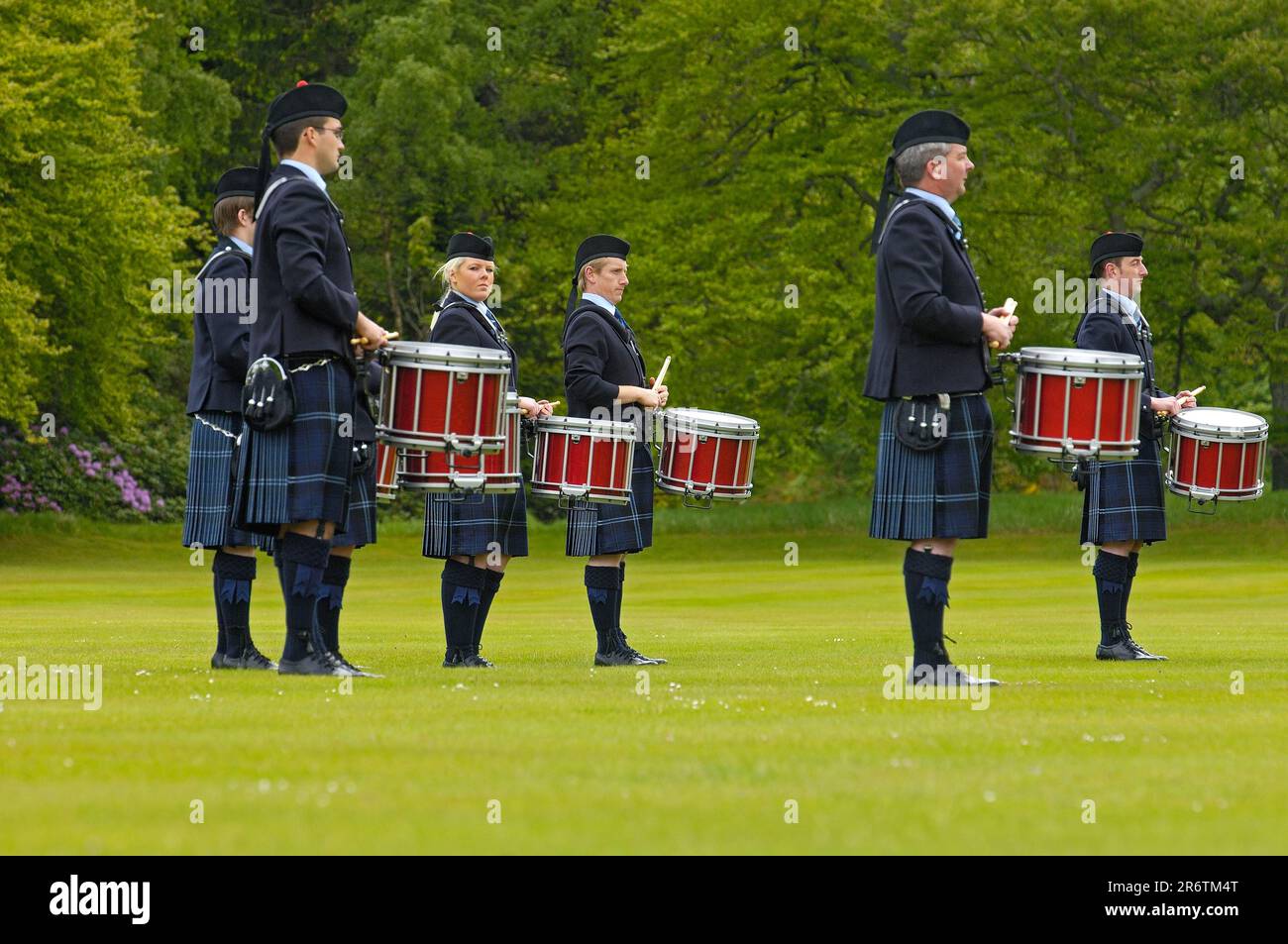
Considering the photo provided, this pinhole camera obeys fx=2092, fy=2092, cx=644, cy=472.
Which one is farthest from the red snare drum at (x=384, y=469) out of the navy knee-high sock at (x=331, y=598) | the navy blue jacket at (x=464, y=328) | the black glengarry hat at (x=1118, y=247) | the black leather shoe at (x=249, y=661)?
the black glengarry hat at (x=1118, y=247)

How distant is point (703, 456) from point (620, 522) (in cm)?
53

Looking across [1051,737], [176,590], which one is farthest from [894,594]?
[1051,737]

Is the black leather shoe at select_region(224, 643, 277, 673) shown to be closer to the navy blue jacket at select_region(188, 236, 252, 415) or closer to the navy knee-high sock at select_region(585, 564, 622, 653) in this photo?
the navy blue jacket at select_region(188, 236, 252, 415)

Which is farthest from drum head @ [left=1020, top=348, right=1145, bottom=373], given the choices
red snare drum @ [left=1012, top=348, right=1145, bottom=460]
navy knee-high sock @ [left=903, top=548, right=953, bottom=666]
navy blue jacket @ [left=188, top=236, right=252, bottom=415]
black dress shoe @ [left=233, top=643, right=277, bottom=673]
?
black dress shoe @ [left=233, top=643, right=277, bottom=673]

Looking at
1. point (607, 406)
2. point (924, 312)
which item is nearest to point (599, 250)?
point (607, 406)

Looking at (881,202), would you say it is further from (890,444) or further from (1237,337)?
(1237,337)

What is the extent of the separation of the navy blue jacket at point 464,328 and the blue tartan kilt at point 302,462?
1512 mm

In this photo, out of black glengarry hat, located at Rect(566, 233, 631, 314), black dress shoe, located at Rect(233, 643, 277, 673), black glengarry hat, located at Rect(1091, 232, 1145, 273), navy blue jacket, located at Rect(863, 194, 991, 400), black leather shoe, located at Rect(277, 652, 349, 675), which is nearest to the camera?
navy blue jacket, located at Rect(863, 194, 991, 400)

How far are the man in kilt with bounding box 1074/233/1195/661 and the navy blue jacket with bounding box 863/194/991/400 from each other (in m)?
2.10

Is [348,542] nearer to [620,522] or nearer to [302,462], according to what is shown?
[302,462]

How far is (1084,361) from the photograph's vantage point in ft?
28.8

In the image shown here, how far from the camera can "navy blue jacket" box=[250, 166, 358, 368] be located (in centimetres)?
802

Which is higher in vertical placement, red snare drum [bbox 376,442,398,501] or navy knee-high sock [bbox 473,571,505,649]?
red snare drum [bbox 376,442,398,501]

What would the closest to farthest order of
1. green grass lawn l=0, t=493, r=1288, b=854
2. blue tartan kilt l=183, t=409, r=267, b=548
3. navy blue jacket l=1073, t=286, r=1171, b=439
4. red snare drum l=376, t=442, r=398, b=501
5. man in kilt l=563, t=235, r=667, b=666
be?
green grass lawn l=0, t=493, r=1288, b=854, blue tartan kilt l=183, t=409, r=267, b=548, red snare drum l=376, t=442, r=398, b=501, man in kilt l=563, t=235, r=667, b=666, navy blue jacket l=1073, t=286, r=1171, b=439
